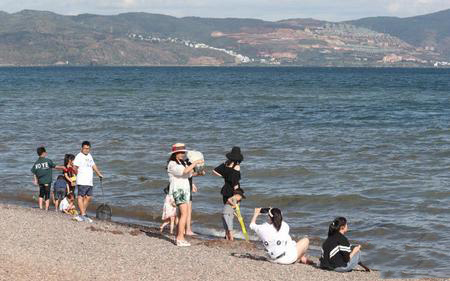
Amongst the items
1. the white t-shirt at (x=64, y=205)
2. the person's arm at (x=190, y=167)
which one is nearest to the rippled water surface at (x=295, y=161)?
the white t-shirt at (x=64, y=205)

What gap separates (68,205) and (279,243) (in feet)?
19.0

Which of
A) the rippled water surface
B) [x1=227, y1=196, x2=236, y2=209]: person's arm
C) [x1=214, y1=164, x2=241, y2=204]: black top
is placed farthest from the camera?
the rippled water surface

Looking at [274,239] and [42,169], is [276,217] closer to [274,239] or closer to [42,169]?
[274,239]

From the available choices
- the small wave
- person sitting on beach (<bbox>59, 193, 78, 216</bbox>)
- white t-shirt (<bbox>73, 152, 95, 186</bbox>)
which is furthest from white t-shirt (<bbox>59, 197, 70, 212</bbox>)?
the small wave

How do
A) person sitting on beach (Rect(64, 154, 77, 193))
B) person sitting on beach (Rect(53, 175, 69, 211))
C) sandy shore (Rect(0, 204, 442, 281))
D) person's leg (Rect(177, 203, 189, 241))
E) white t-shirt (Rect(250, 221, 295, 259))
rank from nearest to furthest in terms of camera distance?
sandy shore (Rect(0, 204, 442, 281)) < white t-shirt (Rect(250, 221, 295, 259)) < person's leg (Rect(177, 203, 189, 241)) < person sitting on beach (Rect(64, 154, 77, 193)) < person sitting on beach (Rect(53, 175, 69, 211))

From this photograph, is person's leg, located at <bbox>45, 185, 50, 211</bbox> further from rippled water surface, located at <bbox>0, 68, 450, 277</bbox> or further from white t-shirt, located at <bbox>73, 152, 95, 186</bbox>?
white t-shirt, located at <bbox>73, 152, 95, 186</bbox>

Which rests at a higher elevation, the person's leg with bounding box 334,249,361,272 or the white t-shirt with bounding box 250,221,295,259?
the white t-shirt with bounding box 250,221,295,259

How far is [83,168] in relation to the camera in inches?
558

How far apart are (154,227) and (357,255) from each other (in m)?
4.98

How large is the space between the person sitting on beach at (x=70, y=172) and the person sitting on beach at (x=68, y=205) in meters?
0.12

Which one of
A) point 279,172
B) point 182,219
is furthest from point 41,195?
point 279,172

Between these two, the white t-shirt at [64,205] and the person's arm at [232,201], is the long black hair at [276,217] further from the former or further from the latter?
the white t-shirt at [64,205]

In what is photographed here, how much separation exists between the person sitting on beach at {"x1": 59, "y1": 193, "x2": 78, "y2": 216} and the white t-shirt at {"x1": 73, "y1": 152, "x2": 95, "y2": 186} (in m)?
1.02

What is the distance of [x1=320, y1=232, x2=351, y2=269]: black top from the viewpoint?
10.6 m
